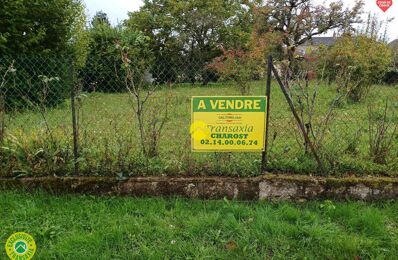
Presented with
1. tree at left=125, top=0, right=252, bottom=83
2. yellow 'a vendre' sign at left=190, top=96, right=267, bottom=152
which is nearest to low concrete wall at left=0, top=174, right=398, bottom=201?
yellow 'a vendre' sign at left=190, top=96, right=267, bottom=152

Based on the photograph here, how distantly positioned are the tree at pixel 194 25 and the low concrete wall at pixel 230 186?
1744cm

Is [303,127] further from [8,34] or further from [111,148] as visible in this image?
[8,34]

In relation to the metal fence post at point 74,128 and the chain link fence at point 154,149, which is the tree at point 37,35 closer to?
the chain link fence at point 154,149

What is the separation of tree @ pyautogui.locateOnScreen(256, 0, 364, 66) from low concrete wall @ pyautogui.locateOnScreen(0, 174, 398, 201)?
1514 cm

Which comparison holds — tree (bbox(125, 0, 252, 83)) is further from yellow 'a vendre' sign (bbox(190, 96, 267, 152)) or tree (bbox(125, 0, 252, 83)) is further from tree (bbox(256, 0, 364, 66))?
yellow 'a vendre' sign (bbox(190, 96, 267, 152))

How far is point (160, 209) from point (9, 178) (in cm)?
177

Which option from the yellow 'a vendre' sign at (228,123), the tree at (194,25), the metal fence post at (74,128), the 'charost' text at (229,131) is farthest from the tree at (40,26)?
the tree at (194,25)

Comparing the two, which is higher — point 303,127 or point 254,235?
point 303,127

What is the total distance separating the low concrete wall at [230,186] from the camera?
10.6ft

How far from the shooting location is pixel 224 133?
132 inches

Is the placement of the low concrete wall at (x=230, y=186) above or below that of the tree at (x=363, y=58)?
below

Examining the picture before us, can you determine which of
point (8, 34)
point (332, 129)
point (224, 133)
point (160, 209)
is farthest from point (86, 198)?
point (8, 34)

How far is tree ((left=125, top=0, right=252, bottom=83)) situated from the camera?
2125cm

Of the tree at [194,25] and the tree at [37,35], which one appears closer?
the tree at [37,35]
